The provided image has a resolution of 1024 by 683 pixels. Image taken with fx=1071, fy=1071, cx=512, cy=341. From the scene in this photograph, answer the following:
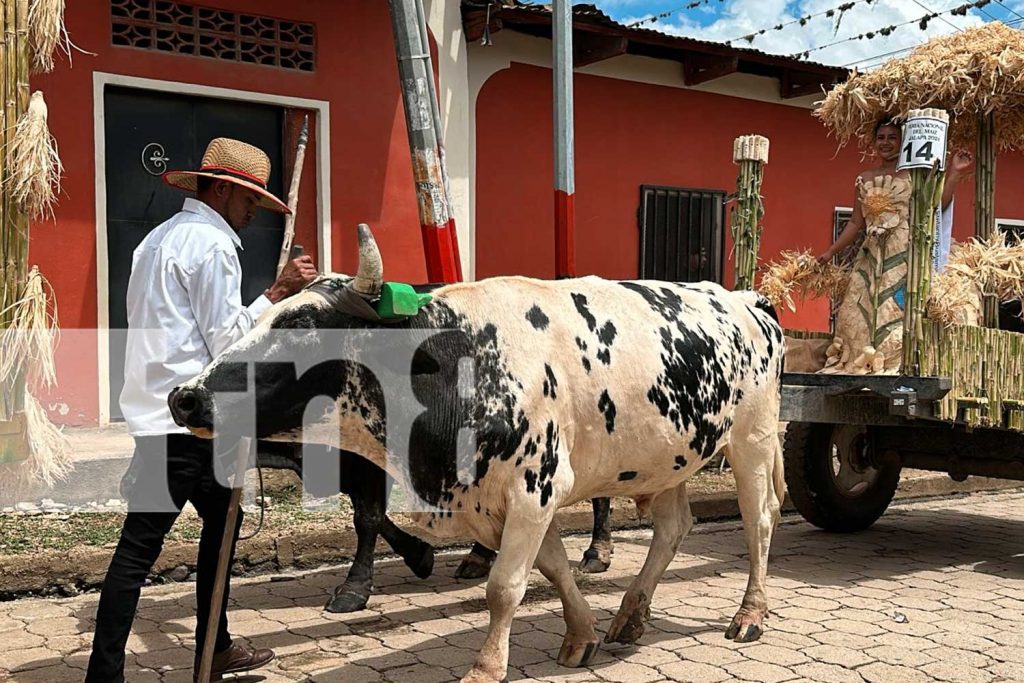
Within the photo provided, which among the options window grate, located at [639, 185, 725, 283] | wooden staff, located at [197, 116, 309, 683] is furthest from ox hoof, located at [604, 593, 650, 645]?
window grate, located at [639, 185, 725, 283]

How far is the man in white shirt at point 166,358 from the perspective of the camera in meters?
3.63

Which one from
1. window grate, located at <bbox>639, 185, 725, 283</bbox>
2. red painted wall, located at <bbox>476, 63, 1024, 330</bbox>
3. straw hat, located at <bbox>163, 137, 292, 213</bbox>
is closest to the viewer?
straw hat, located at <bbox>163, 137, 292, 213</bbox>

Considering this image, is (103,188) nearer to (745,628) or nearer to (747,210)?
(747,210)

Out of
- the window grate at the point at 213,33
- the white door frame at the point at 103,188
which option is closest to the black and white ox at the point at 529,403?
the white door frame at the point at 103,188

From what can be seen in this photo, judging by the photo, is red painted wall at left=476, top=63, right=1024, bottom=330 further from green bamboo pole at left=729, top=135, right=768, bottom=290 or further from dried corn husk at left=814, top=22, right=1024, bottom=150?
green bamboo pole at left=729, top=135, right=768, bottom=290

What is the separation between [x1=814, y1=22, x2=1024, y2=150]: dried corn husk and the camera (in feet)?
20.1

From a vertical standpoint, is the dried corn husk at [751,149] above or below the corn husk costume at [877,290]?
above

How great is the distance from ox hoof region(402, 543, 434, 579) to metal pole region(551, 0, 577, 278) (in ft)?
7.85

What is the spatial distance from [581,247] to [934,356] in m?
6.03

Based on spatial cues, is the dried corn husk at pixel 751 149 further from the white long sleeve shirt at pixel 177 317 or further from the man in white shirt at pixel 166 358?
the white long sleeve shirt at pixel 177 317

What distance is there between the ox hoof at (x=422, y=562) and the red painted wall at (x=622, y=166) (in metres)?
5.49

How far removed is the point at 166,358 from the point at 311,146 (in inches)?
228

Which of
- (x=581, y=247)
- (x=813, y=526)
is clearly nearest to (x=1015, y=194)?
(x=581, y=247)

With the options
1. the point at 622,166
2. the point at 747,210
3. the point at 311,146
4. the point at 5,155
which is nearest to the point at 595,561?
the point at 747,210
